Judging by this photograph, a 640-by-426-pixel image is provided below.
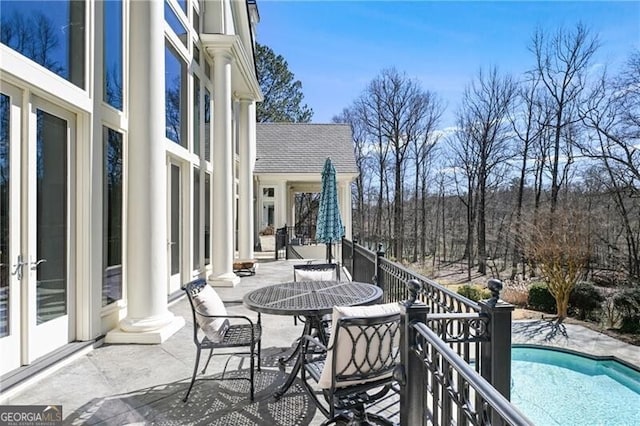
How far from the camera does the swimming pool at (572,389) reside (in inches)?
236

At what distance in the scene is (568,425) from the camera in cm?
565

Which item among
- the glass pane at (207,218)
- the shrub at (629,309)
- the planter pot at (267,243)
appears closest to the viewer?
the glass pane at (207,218)

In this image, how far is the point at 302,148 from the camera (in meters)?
16.8

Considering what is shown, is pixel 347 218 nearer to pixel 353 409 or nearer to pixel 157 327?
pixel 157 327

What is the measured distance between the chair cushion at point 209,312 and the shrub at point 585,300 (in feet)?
42.9

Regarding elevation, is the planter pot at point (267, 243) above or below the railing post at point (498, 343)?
below

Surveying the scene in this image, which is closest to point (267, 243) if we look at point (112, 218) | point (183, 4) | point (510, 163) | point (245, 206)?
point (245, 206)

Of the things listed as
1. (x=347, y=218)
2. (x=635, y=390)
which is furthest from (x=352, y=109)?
(x=635, y=390)

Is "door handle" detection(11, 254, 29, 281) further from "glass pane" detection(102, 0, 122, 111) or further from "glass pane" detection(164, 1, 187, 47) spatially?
"glass pane" detection(164, 1, 187, 47)

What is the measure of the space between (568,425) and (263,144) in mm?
14441

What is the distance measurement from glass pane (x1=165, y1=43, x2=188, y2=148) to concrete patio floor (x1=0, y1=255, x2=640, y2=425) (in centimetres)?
383

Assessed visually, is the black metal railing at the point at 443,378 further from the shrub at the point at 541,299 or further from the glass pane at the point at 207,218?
the shrub at the point at 541,299

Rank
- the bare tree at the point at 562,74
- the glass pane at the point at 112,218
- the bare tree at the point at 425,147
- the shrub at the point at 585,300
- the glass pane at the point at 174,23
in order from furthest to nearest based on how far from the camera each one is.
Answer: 1. the bare tree at the point at 425,147
2. the bare tree at the point at 562,74
3. the shrub at the point at 585,300
4. the glass pane at the point at 174,23
5. the glass pane at the point at 112,218

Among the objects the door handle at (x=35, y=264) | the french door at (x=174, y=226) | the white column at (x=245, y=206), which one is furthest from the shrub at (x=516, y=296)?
the door handle at (x=35, y=264)
